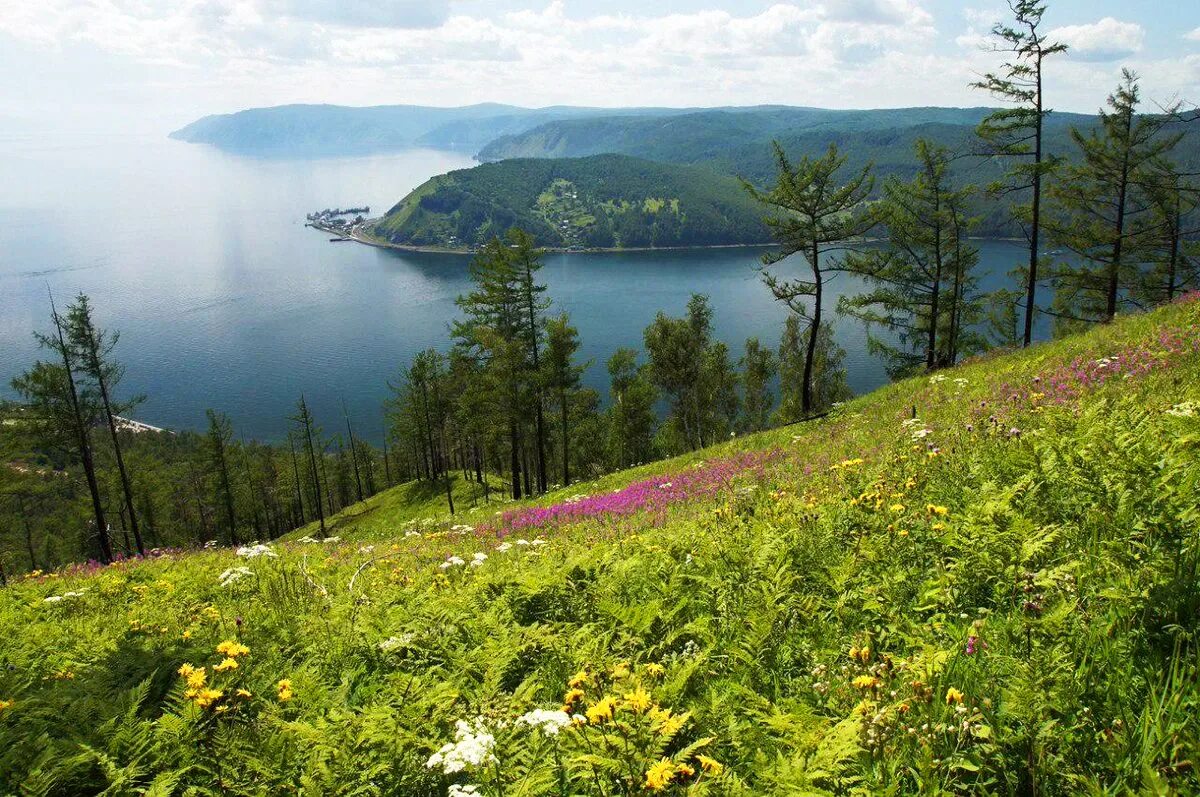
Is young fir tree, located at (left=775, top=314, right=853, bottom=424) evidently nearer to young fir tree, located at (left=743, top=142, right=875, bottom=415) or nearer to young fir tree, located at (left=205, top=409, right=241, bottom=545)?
young fir tree, located at (left=743, top=142, right=875, bottom=415)

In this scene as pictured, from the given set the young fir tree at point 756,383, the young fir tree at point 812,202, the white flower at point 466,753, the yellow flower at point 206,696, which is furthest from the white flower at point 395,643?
the young fir tree at point 756,383

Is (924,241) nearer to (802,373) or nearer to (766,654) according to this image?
(766,654)

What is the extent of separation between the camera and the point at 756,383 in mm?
65938

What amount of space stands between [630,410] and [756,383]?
1441cm

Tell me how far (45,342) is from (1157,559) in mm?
39209

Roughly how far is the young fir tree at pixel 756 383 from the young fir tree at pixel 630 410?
10513mm

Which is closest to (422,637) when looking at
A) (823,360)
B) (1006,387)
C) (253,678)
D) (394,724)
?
(253,678)

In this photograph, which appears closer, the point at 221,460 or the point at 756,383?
the point at 221,460

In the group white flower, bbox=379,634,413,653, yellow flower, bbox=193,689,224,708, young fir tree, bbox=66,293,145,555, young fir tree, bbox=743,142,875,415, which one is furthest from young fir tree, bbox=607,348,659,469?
yellow flower, bbox=193,689,224,708

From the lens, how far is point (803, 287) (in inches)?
1016

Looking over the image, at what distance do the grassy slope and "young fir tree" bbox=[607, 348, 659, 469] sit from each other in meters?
51.4

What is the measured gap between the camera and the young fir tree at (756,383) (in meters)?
64.0

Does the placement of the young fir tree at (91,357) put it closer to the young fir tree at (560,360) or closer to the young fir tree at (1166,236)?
the young fir tree at (560,360)

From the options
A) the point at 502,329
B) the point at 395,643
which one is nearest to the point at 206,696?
the point at 395,643
